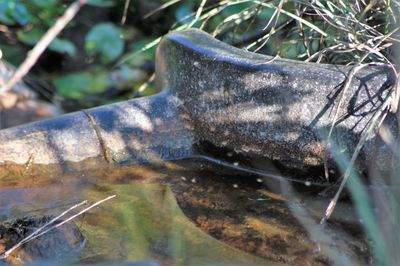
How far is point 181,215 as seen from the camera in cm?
181

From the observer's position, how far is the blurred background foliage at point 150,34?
2.07m

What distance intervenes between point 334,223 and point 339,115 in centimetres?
33

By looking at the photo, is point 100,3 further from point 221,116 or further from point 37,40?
point 221,116

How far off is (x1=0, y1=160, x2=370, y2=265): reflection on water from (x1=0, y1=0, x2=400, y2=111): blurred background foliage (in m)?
0.48

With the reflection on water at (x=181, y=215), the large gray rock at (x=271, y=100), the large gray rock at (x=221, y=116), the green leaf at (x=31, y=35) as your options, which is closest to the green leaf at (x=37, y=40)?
the green leaf at (x=31, y=35)

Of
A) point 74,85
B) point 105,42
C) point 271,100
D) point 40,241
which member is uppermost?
point 271,100

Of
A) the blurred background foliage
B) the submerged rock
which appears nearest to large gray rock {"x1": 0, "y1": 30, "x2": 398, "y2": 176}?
the blurred background foliage

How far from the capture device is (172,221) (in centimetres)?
177

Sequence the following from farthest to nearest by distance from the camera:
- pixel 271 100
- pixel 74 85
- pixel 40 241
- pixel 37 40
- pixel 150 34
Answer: pixel 150 34
pixel 37 40
pixel 74 85
pixel 271 100
pixel 40 241

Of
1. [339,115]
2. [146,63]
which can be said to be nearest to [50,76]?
[146,63]

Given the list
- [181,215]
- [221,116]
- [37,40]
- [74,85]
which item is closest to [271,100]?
[221,116]

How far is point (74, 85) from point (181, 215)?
2.34 metres

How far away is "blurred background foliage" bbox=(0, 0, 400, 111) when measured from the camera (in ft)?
6.80

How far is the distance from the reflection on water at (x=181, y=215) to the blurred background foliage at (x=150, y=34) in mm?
479
